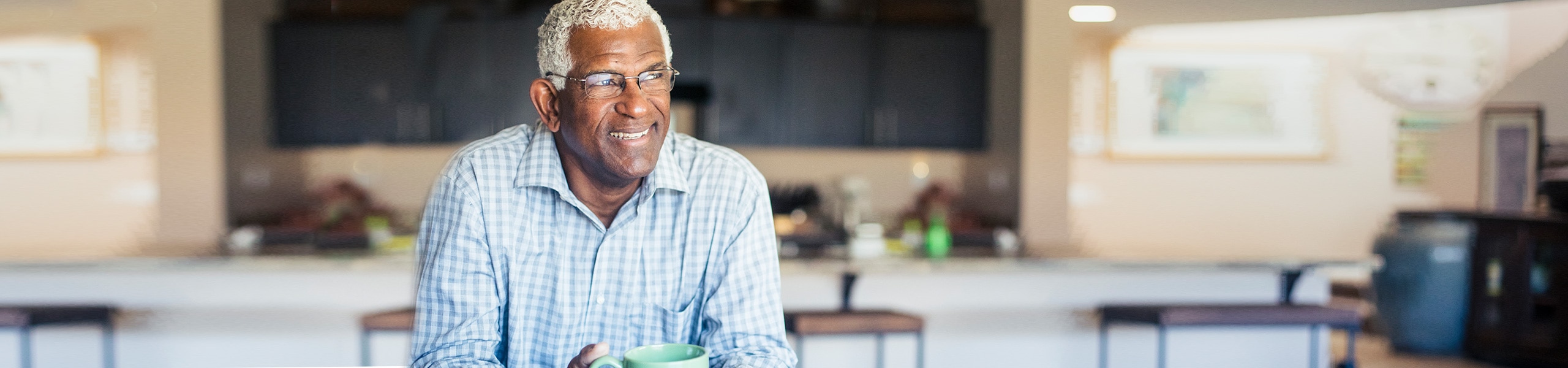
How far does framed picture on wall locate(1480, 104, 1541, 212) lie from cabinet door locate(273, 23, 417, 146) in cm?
587

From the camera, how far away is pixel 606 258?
3.94ft

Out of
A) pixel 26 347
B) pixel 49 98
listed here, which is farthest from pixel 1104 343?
pixel 49 98

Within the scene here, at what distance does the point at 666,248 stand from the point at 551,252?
14 cm

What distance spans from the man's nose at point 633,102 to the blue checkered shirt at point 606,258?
8 cm

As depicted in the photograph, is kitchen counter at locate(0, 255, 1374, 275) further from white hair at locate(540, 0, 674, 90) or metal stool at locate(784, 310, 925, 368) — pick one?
white hair at locate(540, 0, 674, 90)

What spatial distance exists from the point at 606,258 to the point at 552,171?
12 centimetres

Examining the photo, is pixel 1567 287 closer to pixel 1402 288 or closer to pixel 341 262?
pixel 1402 288

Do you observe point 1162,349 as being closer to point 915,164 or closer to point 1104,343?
point 1104,343

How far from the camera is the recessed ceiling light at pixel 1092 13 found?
191 inches

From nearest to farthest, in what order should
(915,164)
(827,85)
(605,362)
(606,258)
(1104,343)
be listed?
(605,362) < (606,258) < (1104,343) < (827,85) < (915,164)

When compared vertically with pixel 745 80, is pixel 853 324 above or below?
below

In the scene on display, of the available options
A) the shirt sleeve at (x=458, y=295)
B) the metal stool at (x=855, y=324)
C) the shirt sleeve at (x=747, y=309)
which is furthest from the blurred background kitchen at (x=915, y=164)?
the shirt sleeve at (x=458, y=295)

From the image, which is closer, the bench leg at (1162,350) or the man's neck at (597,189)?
the man's neck at (597,189)

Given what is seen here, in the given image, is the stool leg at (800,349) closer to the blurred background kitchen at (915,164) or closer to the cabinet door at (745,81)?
the blurred background kitchen at (915,164)
